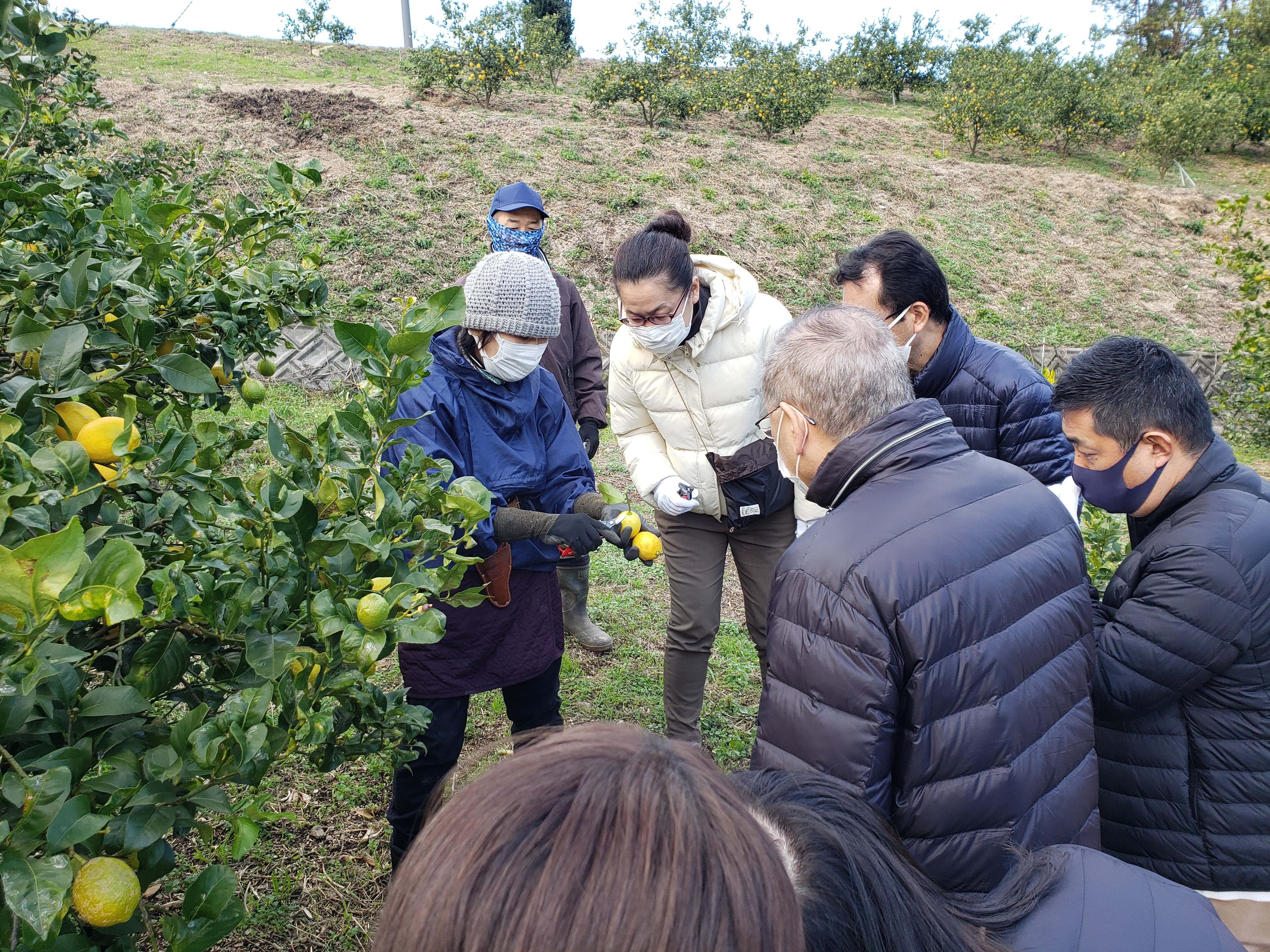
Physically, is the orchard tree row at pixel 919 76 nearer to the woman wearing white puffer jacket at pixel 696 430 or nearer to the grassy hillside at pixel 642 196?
the grassy hillside at pixel 642 196

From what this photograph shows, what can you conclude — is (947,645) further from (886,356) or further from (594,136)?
(594,136)

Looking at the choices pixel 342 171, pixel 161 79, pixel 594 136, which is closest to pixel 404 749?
pixel 342 171

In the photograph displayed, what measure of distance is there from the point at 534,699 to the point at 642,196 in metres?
10.1

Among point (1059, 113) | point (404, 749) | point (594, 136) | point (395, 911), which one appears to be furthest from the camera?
point (1059, 113)

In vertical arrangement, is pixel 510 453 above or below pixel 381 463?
below

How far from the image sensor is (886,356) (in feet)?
5.22

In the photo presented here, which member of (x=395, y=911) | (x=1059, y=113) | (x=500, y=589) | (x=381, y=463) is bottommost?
(x=500, y=589)

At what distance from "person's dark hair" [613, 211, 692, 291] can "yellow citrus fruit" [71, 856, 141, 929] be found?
2.09 meters

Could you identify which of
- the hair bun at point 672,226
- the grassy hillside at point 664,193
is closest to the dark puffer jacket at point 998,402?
the hair bun at point 672,226

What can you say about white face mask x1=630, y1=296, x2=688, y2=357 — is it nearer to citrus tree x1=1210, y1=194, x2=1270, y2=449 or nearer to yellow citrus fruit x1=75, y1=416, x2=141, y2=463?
yellow citrus fruit x1=75, y1=416, x2=141, y2=463

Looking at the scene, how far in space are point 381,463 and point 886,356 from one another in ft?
3.14

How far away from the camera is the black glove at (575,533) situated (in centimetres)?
229

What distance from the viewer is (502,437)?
235cm

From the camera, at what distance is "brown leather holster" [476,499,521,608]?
2258mm
